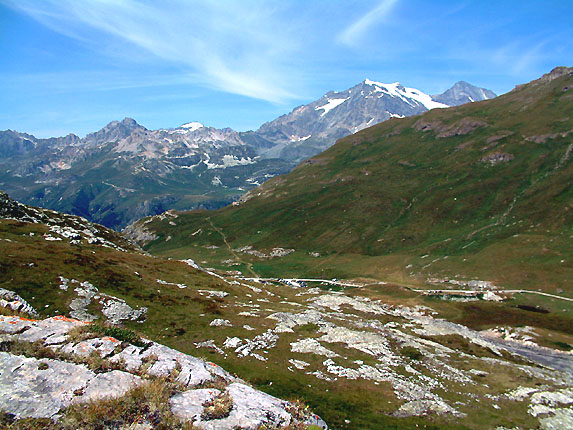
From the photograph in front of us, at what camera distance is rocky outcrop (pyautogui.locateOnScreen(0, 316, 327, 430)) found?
42.5 feet

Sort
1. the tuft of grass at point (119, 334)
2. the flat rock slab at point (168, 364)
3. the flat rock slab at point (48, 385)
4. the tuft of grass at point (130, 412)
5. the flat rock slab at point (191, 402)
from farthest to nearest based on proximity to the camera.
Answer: the tuft of grass at point (119, 334) < the flat rock slab at point (168, 364) < the flat rock slab at point (191, 402) < the flat rock slab at point (48, 385) < the tuft of grass at point (130, 412)

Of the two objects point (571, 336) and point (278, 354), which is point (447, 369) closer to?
point (278, 354)

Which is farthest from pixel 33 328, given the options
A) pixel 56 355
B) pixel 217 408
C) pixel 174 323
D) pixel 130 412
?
pixel 174 323

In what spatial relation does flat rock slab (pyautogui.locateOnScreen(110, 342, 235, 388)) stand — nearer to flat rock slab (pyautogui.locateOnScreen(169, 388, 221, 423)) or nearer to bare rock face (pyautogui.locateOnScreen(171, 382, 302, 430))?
flat rock slab (pyautogui.locateOnScreen(169, 388, 221, 423))

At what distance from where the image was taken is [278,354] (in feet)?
153

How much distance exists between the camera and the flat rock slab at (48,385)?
12227 mm

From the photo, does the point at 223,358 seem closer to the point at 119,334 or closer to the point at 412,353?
the point at 119,334

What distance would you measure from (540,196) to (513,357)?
16991cm

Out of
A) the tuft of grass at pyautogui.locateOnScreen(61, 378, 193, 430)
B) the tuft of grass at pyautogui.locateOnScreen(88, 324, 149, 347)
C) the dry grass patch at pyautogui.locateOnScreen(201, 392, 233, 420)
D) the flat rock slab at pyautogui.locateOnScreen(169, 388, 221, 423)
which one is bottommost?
the dry grass patch at pyautogui.locateOnScreen(201, 392, 233, 420)

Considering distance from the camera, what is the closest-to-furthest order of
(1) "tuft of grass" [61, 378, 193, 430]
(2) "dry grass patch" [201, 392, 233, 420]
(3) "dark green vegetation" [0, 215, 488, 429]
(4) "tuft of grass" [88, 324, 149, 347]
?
1. (1) "tuft of grass" [61, 378, 193, 430]
2. (2) "dry grass patch" [201, 392, 233, 420]
3. (4) "tuft of grass" [88, 324, 149, 347]
4. (3) "dark green vegetation" [0, 215, 488, 429]

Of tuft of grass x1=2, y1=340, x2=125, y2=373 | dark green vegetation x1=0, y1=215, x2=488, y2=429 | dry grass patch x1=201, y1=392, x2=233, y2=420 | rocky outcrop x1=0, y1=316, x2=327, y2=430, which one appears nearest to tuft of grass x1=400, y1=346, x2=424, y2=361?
dark green vegetation x1=0, y1=215, x2=488, y2=429

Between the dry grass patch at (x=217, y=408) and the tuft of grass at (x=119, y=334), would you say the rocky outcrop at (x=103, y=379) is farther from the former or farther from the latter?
the tuft of grass at (x=119, y=334)

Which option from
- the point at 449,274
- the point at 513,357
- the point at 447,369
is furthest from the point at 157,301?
the point at 449,274

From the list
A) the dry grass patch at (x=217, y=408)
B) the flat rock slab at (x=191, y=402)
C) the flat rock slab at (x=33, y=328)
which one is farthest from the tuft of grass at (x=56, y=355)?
the dry grass patch at (x=217, y=408)
